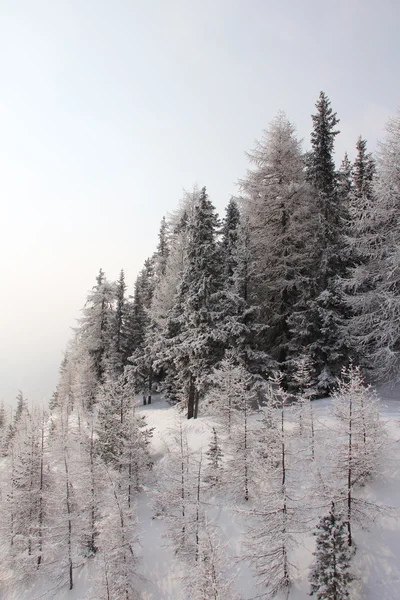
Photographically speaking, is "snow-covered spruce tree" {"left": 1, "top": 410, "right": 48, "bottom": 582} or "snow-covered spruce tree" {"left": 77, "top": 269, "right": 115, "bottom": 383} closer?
"snow-covered spruce tree" {"left": 1, "top": 410, "right": 48, "bottom": 582}

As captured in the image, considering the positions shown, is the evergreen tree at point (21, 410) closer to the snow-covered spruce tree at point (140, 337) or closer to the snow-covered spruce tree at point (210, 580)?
the snow-covered spruce tree at point (140, 337)

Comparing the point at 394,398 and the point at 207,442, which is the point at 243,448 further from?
the point at 394,398

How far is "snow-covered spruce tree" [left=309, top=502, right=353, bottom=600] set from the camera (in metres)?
11.6

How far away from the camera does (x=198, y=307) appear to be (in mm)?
26078

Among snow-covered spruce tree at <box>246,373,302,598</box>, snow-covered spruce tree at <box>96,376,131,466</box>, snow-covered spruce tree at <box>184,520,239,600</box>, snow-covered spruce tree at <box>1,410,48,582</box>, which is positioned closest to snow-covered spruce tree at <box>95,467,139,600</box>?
snow-covered spruce tree at <box>96,376,131,466</box>

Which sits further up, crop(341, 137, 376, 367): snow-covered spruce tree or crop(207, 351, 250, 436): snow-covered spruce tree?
crop(341, 137, 376, 367): snow-covered spruce tree

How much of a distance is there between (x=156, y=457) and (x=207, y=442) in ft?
15.8

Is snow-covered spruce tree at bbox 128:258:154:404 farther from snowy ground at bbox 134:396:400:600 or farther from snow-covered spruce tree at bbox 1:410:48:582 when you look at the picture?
snowy ground at bbox 134:396:400:600

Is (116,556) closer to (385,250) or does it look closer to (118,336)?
(385,250)

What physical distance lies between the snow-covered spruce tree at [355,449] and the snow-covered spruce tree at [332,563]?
998mm

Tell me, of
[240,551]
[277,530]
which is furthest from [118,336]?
[277,530]

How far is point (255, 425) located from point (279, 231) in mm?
14617

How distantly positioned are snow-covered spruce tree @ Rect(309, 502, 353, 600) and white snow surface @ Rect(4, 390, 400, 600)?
0.92m

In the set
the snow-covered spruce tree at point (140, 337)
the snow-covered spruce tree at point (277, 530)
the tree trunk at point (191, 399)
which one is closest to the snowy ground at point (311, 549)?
the snow-covered spruce tree at point (277, 530)
